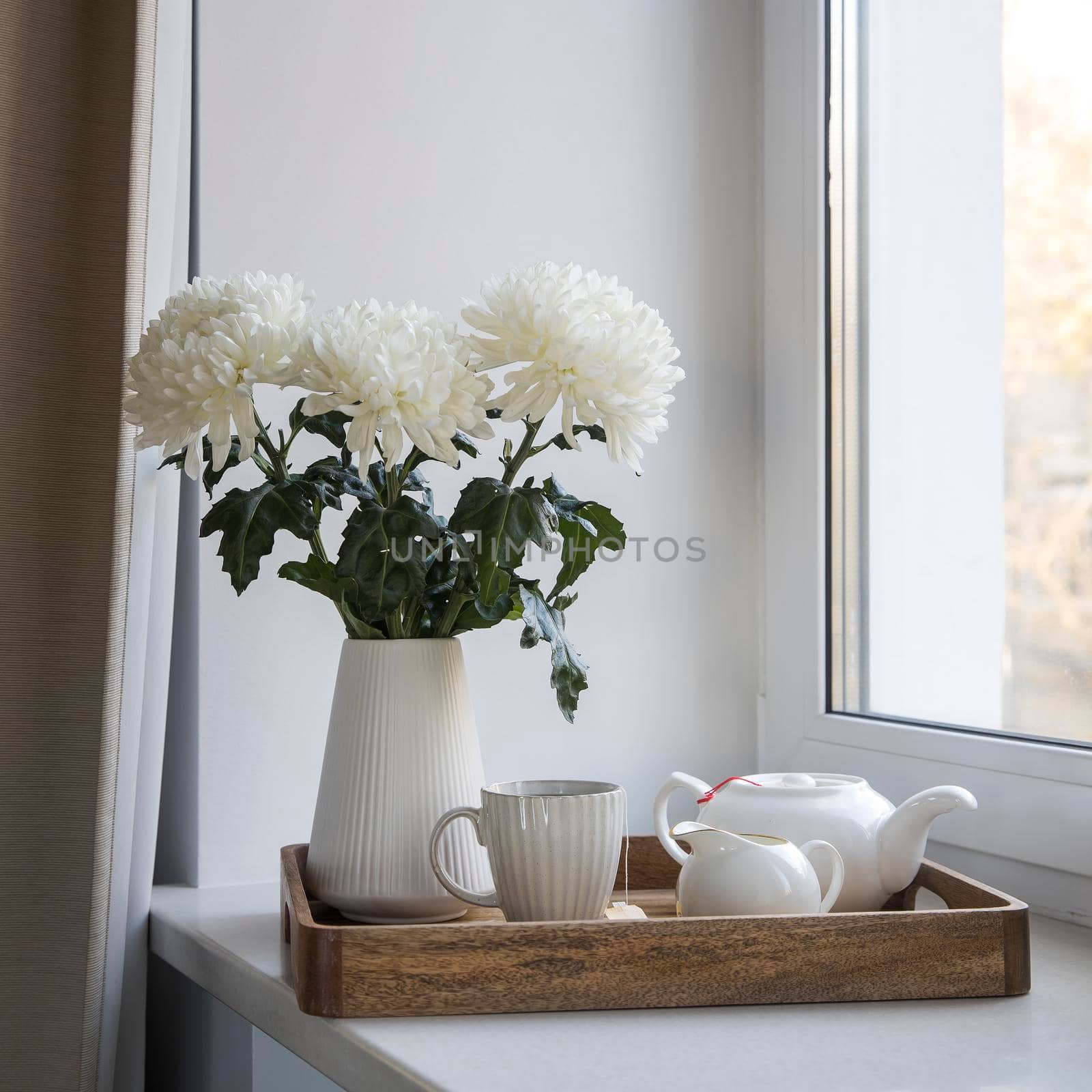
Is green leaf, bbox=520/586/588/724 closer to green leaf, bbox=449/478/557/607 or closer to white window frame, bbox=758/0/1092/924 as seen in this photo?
green leaf, bbox=449/478/557/607

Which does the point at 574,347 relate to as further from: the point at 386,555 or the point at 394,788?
the point at 394,788

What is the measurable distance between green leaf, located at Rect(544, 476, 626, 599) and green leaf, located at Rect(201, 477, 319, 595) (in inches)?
7.5

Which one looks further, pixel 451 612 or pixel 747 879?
pixel 451 612

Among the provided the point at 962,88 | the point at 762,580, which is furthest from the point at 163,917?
the point at 962,88

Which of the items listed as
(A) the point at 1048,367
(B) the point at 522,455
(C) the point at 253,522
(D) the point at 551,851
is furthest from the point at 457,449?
(A) the point at 1048,367

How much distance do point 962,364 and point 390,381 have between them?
0.67 meters

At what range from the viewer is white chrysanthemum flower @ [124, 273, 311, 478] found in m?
0.82

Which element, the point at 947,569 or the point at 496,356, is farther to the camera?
the point at 947,569

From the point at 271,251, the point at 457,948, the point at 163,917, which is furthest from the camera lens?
the point at 271,251

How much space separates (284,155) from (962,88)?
2.29 ft

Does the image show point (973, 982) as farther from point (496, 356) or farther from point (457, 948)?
point (496, 356)

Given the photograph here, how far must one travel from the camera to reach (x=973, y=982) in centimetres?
80

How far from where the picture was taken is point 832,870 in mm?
895

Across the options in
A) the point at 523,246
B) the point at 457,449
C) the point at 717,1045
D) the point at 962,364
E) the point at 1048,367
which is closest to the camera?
the point at 717,1045
